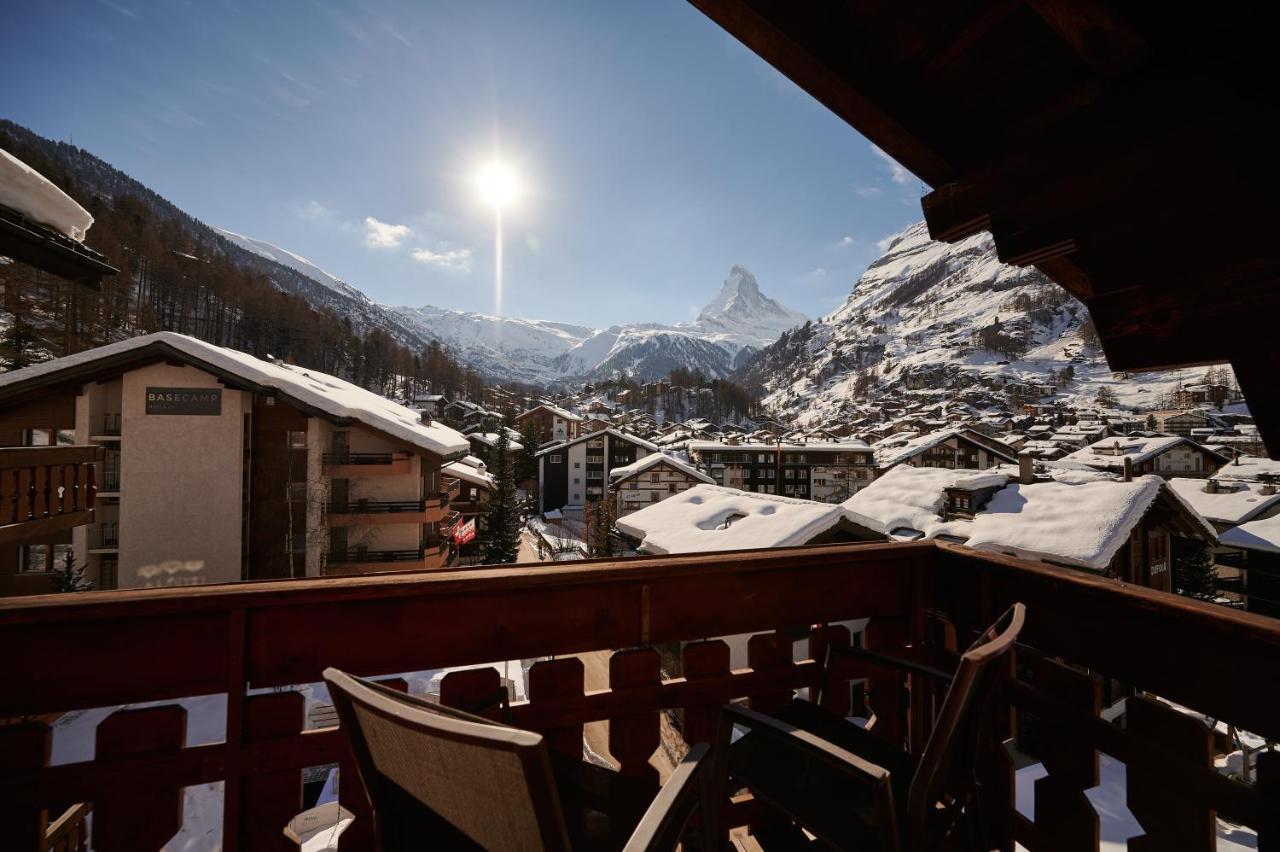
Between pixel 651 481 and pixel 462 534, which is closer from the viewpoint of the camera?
pixel 462 534

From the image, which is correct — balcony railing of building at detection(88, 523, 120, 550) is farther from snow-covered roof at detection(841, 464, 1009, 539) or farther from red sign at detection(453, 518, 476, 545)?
snow-covered roof at detection(841, 464, 1009, 539)

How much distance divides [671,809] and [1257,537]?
2650 cm

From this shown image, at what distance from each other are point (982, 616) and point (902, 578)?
287mm

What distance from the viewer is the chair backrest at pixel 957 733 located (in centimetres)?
105

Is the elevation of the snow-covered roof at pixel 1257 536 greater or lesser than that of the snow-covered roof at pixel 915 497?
lesser

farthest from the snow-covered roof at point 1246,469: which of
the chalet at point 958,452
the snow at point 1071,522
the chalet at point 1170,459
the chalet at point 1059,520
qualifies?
the snow at point 1071,522

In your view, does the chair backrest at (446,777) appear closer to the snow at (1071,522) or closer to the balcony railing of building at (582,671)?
the balcony railing of building at (582,671)

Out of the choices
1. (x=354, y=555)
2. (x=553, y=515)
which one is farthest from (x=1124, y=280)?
(x=553, y=515)

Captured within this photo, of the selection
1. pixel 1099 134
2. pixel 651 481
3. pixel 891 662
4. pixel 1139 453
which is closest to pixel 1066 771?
pixel 891 662

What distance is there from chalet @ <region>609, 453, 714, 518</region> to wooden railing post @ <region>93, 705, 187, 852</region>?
29.3 meters

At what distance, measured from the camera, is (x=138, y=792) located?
48.9 inches

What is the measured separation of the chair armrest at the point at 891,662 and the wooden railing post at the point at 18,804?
212 cm

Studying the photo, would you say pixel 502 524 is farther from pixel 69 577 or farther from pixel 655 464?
pixel 69 577

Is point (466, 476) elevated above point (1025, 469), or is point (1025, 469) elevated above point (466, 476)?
point (1025, 469)
